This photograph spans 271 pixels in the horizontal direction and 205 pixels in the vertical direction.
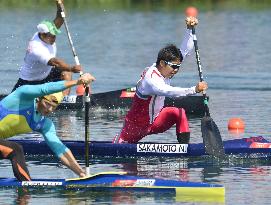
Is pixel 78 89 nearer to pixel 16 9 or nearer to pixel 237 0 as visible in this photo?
pixel 16 9

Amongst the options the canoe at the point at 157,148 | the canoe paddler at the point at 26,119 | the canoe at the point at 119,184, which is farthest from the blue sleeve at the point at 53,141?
the canoe at the point at 157,148

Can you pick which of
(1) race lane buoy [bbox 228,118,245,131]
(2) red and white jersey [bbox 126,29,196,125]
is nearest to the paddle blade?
(2) red and white jersey [bbox 126,29,196,125]

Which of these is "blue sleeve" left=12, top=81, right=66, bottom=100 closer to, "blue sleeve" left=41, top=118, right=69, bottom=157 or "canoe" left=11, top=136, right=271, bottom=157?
"blue sleeve" left=41, top=118, right=69, bottom=157

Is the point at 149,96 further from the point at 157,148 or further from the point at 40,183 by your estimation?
the point at 40,183

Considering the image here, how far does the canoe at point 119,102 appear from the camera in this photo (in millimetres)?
27547

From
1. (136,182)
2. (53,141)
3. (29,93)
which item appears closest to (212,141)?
(136,182)

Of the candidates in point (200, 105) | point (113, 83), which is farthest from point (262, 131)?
point (113, 83)

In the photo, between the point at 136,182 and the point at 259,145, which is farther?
the point at 259,145

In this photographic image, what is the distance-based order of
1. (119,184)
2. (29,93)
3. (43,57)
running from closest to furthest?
(29,93)
(119,184)
(43,57)

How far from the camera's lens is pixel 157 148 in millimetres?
21500

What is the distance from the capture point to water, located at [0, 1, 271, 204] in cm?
1958

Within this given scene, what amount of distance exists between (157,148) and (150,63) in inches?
672

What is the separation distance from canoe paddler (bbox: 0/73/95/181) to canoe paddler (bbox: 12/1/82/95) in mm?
3291

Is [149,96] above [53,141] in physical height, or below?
above
